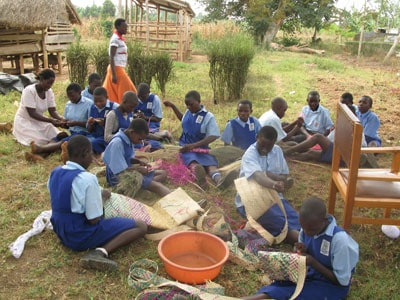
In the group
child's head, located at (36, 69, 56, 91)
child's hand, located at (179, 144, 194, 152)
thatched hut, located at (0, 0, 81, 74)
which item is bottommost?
child's hand, located at (179, 144, 194, 152)

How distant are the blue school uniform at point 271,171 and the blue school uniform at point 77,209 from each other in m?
1.20

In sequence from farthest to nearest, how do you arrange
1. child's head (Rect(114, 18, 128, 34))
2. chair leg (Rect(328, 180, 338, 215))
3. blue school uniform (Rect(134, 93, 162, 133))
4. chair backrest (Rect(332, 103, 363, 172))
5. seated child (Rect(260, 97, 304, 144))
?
child's head (Rect(114, 18, 128, 34)) → blue school uniform (Rect(134, 93, 162, 133)) → seated child (Rect(260, 97, 304, 144)) → chair leg (Rect(328, 180, 338, 215)) → chair backrest (Rect(332, 103, 363, 172))

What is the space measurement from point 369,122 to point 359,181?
7.34ft

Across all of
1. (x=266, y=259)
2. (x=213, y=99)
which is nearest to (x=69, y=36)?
(x=213, y=99)

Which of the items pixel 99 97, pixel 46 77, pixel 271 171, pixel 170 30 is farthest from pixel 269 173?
pixel 170 30

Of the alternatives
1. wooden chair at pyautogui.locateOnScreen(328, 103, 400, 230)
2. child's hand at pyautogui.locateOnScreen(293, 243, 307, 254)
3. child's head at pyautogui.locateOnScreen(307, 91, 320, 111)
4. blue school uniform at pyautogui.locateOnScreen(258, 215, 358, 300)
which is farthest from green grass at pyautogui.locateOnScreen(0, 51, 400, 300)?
child's head at pyautogui.locateOnScreen(307, 91, 320, 111)

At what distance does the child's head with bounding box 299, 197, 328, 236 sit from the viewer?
2.45 metres

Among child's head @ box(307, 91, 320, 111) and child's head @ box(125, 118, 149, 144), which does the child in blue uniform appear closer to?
child's head @ box(125, 118, 149, 144)

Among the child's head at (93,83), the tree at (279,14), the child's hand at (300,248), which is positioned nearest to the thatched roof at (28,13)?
the child's head at (93,83)

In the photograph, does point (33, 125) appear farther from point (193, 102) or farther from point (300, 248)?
point (300, 248)

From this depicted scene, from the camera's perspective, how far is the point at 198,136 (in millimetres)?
4883

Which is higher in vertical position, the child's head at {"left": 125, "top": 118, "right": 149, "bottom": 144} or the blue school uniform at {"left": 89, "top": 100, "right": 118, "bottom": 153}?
the child's head at {"left": 125, "top": 118, "right": 149, "bottom": 144}

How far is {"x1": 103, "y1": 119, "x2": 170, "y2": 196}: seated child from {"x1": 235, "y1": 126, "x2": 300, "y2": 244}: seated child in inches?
36.3

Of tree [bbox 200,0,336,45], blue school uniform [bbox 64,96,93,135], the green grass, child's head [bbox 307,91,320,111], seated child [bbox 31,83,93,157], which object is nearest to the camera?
the green grass
